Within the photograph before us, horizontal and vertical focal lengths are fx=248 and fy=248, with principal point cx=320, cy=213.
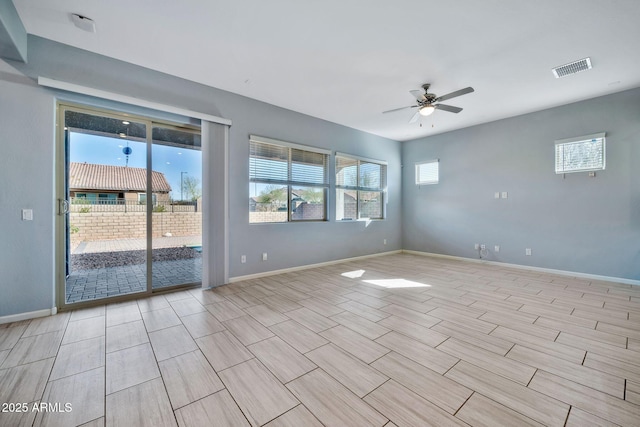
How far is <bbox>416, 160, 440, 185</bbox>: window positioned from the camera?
20.2 feet

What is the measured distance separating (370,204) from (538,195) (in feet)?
10.7

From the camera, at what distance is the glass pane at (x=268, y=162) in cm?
421

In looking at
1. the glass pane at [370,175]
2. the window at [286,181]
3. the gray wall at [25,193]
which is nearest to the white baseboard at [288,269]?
the window at [286,181]

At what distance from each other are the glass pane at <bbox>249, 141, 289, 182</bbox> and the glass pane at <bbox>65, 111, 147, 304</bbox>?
59.7 inches

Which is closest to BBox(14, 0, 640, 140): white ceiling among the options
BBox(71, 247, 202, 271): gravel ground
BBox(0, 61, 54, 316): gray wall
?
BBox(0, 61, 54, 316): gray wall

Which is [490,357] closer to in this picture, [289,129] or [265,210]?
[265,210]

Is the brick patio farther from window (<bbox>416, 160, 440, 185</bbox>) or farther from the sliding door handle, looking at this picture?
window (<bbox>416, 160, 440, 185</bbox>)

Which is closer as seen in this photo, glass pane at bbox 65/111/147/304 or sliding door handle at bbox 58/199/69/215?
sliding door handle at bbox 58/199/69/215

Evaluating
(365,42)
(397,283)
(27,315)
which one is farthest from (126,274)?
(365,42)

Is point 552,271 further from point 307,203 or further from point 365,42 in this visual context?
point 365,42

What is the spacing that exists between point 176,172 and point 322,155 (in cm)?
273

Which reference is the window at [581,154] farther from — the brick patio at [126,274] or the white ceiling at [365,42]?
the brick patio at [126,274]

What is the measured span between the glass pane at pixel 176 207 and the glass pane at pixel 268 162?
32.7 inches

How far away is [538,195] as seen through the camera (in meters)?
4.68
